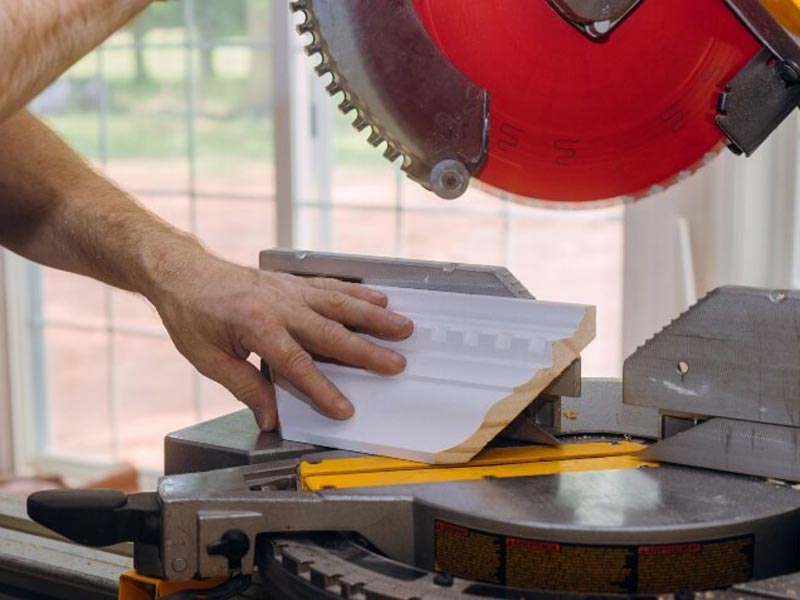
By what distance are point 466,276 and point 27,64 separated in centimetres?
41

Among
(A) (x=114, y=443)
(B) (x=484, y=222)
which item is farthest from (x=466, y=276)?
(A) (x=114, y=443)

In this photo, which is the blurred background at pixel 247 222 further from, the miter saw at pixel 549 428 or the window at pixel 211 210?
the miter saw at pixel 549 428

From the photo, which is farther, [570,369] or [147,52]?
[147,52]

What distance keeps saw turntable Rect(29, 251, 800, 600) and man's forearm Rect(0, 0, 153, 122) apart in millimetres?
338

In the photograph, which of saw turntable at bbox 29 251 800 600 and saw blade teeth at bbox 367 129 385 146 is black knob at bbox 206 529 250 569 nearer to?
saw turntable at bbox 29 251 800 600

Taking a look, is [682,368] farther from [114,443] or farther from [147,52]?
[114,443]

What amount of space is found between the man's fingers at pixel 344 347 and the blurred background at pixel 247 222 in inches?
56.0

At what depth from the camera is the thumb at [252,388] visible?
3.85 ft

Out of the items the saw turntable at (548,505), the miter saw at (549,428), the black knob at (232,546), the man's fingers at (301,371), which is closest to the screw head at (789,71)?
the miter saw at (549,428)

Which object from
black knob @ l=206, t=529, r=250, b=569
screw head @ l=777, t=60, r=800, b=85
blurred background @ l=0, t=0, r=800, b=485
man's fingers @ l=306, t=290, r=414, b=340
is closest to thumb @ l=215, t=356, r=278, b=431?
man's fingers @ l=306, t=290, r=414, b=340

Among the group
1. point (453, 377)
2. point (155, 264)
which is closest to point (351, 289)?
point (453, 377)

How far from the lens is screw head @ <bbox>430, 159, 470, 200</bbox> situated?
1.07 m

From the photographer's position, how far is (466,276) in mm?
1111

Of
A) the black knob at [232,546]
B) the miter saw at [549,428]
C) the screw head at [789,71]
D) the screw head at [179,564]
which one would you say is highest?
the screw head at [789,71]
